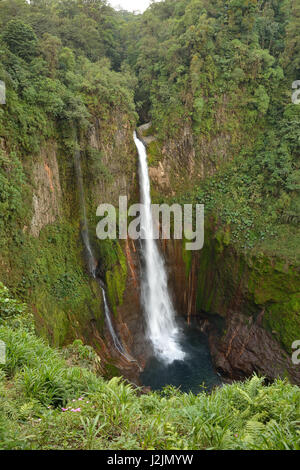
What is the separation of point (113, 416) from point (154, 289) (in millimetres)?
9792

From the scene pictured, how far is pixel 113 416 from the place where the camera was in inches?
104

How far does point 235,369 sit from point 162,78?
14.7 m

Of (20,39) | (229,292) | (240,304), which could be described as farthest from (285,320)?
(20,39)

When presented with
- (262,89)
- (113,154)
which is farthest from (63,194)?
(262,89)

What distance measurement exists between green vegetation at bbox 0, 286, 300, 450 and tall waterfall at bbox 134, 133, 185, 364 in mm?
8370

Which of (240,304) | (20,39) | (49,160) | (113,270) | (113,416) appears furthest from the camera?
(240,304)

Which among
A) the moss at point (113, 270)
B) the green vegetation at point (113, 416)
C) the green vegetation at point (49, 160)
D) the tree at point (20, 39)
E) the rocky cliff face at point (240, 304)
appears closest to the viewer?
the green vegetation at point (113, 416)

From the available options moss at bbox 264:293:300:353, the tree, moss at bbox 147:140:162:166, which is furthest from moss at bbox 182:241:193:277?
the tree

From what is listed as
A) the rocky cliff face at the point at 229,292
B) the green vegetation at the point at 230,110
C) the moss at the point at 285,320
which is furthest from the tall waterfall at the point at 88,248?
the moss at the point at 285,320

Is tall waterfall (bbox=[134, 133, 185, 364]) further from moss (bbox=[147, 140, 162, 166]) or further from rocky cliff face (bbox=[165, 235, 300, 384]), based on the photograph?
rocky cliff face (bbox=[165, 235, 300, 384])

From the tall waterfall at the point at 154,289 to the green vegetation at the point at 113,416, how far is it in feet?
27.5

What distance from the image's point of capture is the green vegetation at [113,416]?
7.35ft

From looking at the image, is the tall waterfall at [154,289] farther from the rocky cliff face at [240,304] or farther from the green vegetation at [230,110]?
the green vegetation at [230,110]

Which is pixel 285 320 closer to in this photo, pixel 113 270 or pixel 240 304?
pixel 240 304
